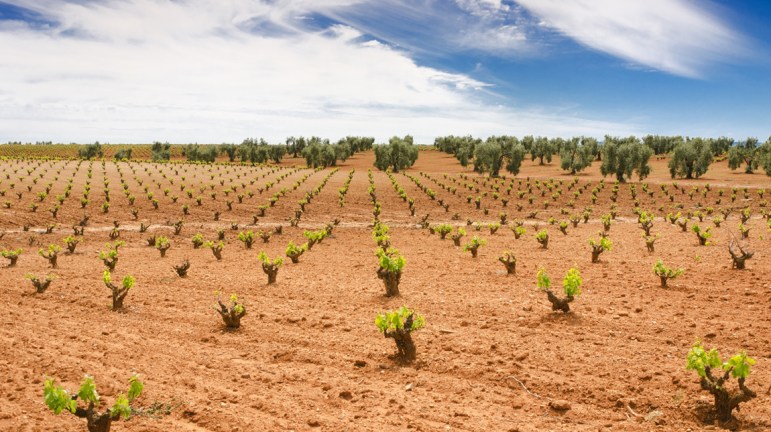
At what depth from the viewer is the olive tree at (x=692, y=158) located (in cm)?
7762

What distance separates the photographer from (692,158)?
7794 centimetres

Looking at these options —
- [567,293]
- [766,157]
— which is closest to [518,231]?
[567,293]

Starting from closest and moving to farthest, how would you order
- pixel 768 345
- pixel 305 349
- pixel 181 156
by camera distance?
pixel 768 345, pixel 305 349, pixel 181 156

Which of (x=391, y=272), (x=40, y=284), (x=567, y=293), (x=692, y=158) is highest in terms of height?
(x=692, y=158)

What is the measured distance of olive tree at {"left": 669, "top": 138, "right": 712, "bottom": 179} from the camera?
77.6 meters

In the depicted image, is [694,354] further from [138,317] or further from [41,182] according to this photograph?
[41,182]

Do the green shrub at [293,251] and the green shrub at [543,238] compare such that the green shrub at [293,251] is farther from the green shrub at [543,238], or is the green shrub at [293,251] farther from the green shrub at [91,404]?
the green shrub at [91,404]

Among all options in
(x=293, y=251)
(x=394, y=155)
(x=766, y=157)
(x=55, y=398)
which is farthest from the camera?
(x=394, y=155)

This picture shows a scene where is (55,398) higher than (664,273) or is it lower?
lower

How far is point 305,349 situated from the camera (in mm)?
10398

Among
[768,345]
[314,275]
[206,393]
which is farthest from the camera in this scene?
[314,275]

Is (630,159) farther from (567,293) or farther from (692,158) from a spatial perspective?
(567,293)

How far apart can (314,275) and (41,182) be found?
50913mm

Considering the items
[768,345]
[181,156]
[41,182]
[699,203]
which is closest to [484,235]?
[768,345]
